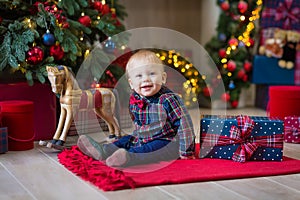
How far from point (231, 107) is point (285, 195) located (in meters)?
2.38

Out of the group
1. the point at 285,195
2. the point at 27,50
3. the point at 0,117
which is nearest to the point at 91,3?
the point at 27,50

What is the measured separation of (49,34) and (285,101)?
4.70 ft

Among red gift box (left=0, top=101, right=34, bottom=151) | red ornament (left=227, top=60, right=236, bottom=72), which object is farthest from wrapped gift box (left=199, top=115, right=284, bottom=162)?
red ornament (left=227, top=60, right=236, bottom=72)

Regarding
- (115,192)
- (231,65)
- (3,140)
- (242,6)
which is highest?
(242,6)

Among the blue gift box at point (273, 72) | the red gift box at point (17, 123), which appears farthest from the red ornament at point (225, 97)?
the red gift box at point (17, 123)

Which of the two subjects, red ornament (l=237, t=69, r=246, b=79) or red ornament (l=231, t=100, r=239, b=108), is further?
red ornament (l=231, t=100, r=239, b=108)

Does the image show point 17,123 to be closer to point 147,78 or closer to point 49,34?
point 49,34

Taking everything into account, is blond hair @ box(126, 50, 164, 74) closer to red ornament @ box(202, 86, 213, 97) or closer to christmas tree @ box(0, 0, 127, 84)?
christmas tree @ box(0, 0, 127, 84)

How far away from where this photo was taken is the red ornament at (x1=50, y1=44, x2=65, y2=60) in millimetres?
2896

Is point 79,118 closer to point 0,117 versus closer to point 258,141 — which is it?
point 0,117

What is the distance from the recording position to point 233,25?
4066 mm

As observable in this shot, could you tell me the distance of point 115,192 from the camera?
1920 mm

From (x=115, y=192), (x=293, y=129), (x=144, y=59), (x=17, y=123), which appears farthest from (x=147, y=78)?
(x=293, y=129)

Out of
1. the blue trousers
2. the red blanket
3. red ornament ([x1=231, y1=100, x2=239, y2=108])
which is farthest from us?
red ornament ([x1=231, y1=100, x2=239, y2=108])
